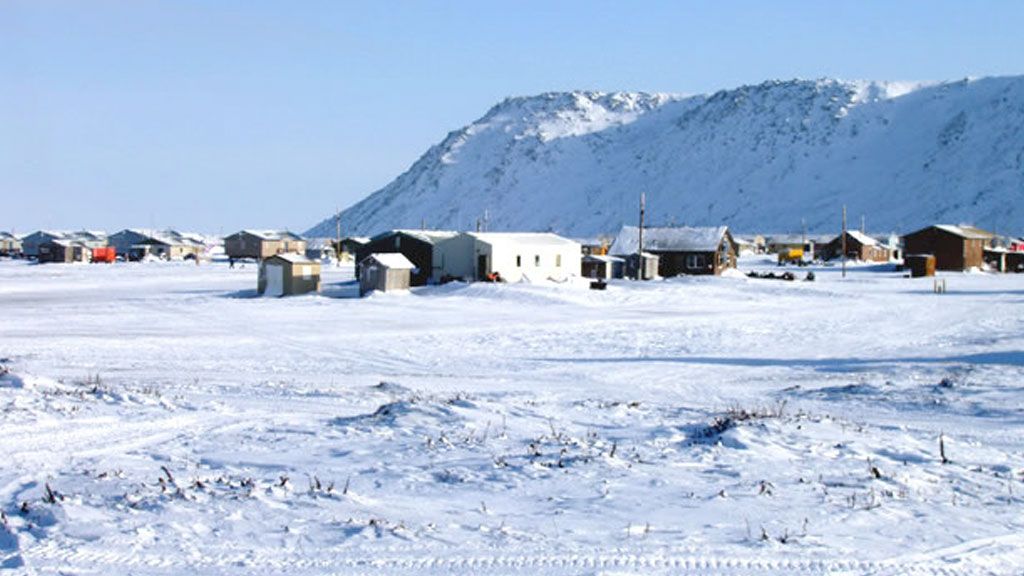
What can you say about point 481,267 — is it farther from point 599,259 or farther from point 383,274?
point 599,259

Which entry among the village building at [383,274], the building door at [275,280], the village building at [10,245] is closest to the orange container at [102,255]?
the village building at [10,245]

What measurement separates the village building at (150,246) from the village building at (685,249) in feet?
213

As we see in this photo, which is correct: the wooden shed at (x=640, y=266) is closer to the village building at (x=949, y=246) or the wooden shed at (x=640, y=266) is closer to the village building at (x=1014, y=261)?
the village building at (x=949, y=246)

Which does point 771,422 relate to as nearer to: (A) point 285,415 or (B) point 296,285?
(A) point 285,415

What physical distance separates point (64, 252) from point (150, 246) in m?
15.1

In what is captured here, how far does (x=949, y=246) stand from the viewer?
274ft

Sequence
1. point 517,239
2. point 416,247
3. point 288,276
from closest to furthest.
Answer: point 288,276, point 517,239, point 416,247

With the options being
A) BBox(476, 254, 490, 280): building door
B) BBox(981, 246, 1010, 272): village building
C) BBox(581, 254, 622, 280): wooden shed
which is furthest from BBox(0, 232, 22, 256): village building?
BBox(981, 246, 1010, 272): village building

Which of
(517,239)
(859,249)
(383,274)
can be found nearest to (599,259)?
(517,239)

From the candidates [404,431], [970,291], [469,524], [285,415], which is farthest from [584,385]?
[970,291]

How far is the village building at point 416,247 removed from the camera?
5950 cm

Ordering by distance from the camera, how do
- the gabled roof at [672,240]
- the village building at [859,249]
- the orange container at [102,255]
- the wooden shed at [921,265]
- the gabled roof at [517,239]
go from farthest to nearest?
the orange container at [102,255] < the village building at [859,249] < the wooden shed at [921,265] < the gabled roof at [672,240] < the gabled roof at [517,239]

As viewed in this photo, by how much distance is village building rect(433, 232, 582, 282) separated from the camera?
5781cm

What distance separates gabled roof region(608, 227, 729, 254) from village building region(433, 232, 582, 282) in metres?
13.3
